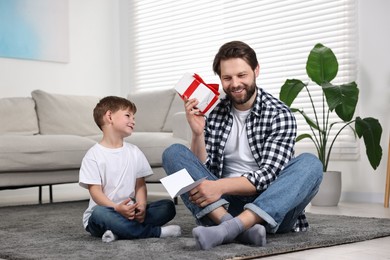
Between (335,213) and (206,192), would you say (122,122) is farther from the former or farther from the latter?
(335,213)

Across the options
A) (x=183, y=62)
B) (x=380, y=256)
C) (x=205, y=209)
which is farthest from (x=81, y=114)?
(x=380, y=256)

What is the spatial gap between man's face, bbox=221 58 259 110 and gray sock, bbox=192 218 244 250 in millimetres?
452

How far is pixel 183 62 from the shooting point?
541 cm

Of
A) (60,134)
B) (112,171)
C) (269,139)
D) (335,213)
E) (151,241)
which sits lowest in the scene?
(335,213)

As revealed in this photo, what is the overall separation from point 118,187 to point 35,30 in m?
3.28

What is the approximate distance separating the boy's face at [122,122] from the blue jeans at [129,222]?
28cm

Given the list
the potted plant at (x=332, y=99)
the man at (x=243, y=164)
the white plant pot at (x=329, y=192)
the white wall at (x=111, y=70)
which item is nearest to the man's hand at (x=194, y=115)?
the man at (x=243, y=164)

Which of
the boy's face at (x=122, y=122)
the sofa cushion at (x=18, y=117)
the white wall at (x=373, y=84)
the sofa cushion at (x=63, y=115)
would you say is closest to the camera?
the boy's face at (x=122, y=122)

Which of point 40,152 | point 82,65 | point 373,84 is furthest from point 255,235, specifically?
point 82,65

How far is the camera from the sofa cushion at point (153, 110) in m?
4.67

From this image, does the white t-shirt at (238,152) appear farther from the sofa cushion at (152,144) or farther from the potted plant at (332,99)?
the sofa cushion at (152,144)

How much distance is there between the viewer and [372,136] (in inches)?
148

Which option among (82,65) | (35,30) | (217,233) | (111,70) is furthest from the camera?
(111,70)

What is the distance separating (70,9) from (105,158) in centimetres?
352
